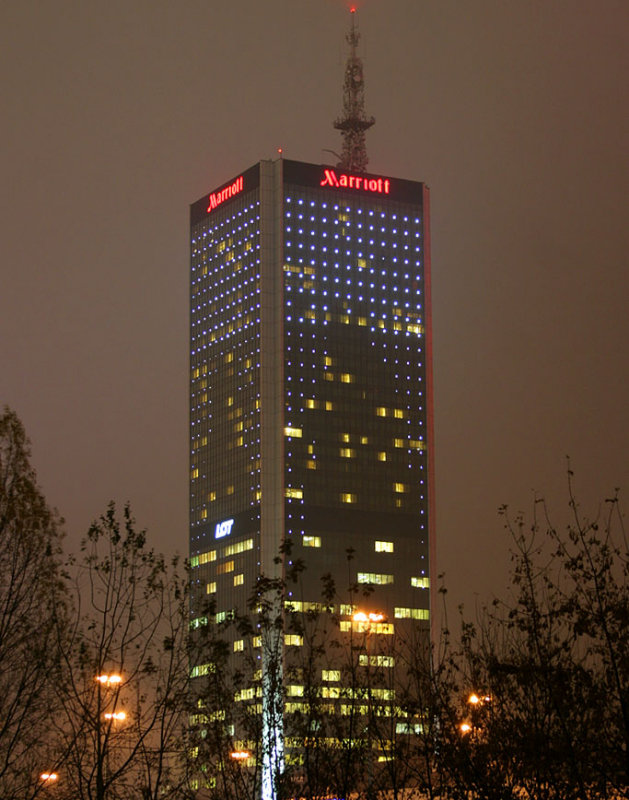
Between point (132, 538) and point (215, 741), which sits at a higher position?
point (132, 538)

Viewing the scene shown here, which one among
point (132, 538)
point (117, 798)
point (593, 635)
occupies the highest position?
point (132, 538)

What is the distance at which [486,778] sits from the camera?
3878 centimetres

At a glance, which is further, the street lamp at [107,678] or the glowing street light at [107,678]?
the street lamp at [107,678]

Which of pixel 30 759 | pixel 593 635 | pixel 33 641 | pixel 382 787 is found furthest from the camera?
pixel 30 759

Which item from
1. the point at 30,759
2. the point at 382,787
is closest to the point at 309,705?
the point at 382,787

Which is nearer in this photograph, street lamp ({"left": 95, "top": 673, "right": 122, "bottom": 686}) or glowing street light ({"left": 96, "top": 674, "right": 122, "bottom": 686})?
glowing street light ({"left": 96, "top": 674, "right": 122, "bottom": 686})

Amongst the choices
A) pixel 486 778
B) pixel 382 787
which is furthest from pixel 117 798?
pixel 486 778

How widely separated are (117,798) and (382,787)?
300 inches

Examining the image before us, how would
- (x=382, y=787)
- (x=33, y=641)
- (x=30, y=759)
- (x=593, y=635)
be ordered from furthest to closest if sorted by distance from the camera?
(x=30, y=759) < (x=33, y=641) < (x=382, y=787) < (x=593, y=635)

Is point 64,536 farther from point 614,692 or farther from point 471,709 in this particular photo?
point 614,692

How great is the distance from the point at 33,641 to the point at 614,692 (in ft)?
56.8

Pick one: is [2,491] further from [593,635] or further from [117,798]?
[593,635]

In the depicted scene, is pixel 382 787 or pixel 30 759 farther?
pixel 30 759

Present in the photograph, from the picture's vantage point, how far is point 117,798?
44.2 metres
